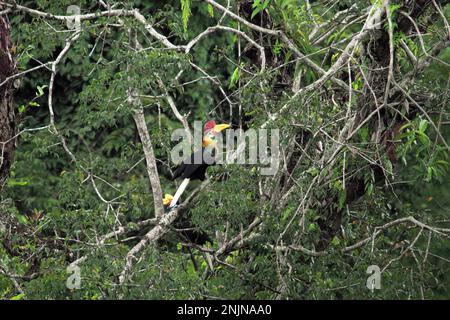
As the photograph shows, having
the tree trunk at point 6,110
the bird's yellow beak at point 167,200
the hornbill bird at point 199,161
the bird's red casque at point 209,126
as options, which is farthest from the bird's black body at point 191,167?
the tree trunk at point 6,110

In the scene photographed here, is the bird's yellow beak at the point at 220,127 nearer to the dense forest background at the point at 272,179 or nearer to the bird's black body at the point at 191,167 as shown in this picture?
the bird's black body at the point at 191,167

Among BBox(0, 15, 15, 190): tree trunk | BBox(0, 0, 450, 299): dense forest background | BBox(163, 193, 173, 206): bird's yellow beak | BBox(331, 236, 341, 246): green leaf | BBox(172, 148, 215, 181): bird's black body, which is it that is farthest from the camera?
BBox(163, 193, 173, 206): bird's yellow beak

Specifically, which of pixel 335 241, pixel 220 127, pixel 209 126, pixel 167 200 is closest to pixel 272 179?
pixel 335 241

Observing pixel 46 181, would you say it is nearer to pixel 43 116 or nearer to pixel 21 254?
pixel 43 116

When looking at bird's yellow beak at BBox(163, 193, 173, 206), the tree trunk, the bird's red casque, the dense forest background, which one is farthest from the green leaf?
the tree trunk

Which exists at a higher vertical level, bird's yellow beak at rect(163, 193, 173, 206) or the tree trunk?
the tree trunk

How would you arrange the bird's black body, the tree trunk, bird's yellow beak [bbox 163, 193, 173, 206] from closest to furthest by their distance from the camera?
1. the tree trunk
2. the bird's black body
3. bird's yellow beak [bbox 163, 193, 173, 206]

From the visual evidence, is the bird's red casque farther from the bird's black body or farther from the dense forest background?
the dense forest background

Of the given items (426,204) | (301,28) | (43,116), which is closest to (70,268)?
(301,28)

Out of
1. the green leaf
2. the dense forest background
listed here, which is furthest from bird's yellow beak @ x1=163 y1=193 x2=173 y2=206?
the green leaf

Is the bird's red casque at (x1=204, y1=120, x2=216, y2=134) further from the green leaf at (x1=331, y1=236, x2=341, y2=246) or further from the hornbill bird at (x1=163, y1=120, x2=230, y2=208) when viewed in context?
the green leaf at (x1=331, y1=236, x2=341, y2=246)

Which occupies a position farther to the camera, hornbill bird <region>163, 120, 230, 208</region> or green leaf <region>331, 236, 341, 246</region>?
hornbill bird <region>163, 120, 230, 208</region>

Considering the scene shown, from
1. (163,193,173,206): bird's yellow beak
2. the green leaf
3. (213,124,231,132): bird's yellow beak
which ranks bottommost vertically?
the green leaf

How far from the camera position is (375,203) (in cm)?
594
